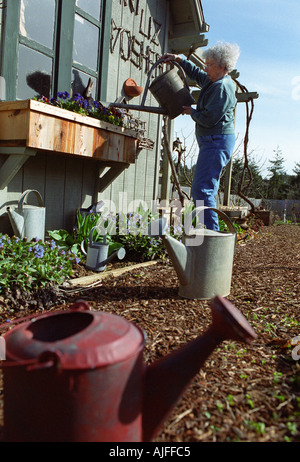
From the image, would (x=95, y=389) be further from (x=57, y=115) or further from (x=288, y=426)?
(x=57, y=115)

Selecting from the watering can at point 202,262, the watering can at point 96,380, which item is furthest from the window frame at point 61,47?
the watering can at point 96,380

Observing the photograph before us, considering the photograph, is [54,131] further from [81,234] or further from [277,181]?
[277,181]

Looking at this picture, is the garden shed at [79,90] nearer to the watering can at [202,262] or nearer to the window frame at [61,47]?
the window frame at [61,47]

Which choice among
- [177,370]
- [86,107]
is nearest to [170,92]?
[86,107]

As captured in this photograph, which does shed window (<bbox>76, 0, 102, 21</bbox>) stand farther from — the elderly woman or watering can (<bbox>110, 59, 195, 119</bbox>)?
the elderly woman

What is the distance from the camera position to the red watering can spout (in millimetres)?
1042

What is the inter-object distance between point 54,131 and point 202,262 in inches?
58.8

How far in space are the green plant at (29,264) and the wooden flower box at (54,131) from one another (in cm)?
72

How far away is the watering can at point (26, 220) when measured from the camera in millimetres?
2727

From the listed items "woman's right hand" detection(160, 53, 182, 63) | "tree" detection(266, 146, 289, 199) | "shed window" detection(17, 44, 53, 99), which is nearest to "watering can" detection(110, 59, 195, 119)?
"woman's right hand" detection(160, 53, 182, 63)

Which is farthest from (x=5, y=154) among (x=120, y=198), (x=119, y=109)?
(x=120, y=198)

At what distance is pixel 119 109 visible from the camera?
3.76 m

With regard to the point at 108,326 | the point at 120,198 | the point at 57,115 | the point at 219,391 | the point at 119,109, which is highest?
the point at 119,109

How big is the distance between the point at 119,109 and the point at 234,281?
206cm
